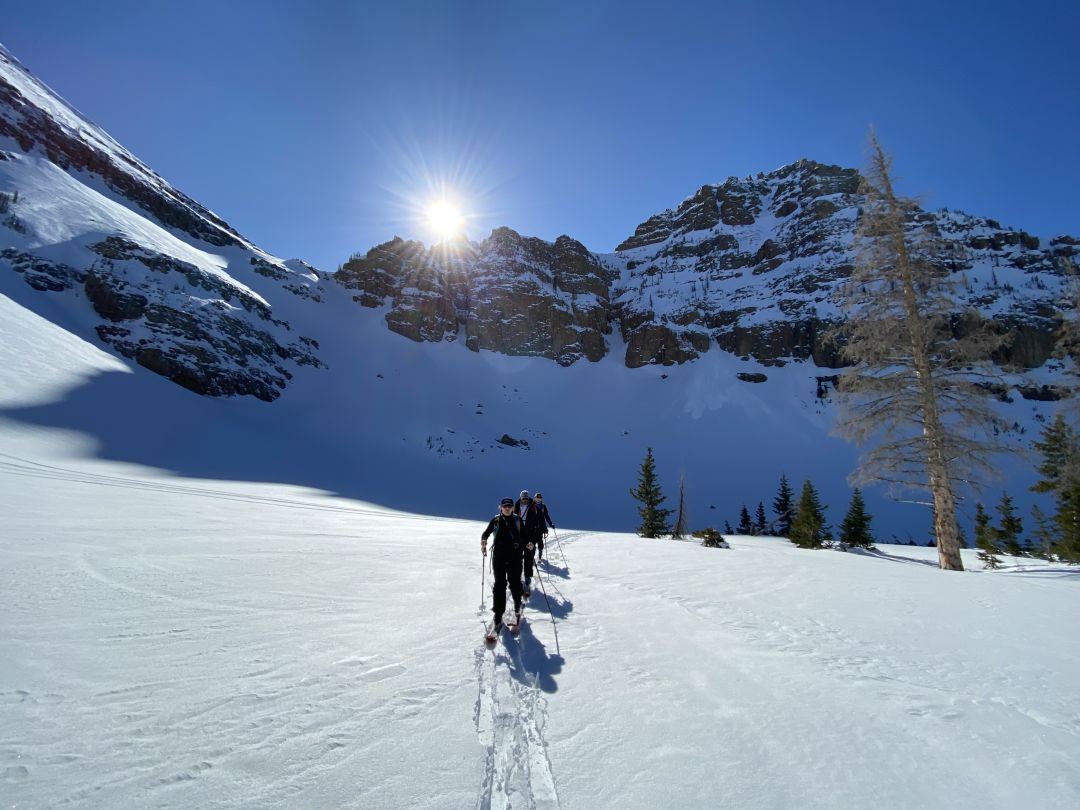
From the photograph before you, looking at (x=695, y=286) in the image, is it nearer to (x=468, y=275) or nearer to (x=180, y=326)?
(x=468, y=275)

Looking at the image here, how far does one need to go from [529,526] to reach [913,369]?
10212 millimetres

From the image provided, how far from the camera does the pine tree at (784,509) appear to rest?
45.6m

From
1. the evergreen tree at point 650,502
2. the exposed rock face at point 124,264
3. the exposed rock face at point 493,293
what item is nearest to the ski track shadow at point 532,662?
the evergreen tree at point 650,502

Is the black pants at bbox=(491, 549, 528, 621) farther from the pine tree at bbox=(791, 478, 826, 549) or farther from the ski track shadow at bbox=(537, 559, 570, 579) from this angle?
the pine tree at bbox=(791, 478, 826, 549)

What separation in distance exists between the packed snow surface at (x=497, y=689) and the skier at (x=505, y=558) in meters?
0.41

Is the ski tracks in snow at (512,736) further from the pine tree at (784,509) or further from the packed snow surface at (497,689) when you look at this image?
the pine tree at (784,509)

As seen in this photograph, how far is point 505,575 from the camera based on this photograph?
6.04 m

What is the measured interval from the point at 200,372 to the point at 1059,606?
51.1 metres

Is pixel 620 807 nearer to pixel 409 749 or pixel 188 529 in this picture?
pixel 409 749

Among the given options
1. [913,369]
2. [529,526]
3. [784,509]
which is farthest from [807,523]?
[529,526]

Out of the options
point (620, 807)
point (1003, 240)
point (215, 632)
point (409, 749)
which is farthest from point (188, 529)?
point (1003, 240)

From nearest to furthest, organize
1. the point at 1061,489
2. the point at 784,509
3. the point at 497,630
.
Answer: the point at 497,630, the point at 1061,489, the point at 784,509

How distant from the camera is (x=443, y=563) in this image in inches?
375

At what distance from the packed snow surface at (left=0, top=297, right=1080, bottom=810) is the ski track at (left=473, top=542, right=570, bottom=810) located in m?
0.02
